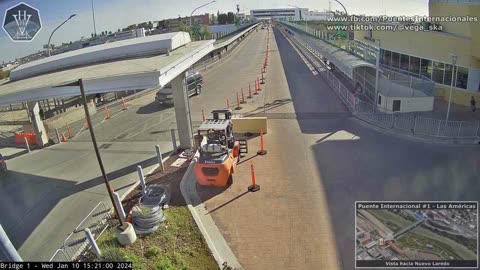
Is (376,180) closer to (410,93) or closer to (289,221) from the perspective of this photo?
(289,221)

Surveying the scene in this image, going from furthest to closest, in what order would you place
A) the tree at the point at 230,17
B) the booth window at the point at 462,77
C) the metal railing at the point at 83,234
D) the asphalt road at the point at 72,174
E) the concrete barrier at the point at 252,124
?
the tree at the point at 230,17
the booth window at the point at 462,77
the concrete barrier at the point at 252,124
the asphalt road at the point at 72,174
the metal railing at the point at 83,234

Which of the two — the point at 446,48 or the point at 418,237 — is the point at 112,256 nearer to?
the point at 418,237

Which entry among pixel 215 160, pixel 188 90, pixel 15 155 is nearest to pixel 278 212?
pixel 215 160

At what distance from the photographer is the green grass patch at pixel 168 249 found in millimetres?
8391

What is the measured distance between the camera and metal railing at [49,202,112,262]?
9234mm

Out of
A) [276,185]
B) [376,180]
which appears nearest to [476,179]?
[376,180]

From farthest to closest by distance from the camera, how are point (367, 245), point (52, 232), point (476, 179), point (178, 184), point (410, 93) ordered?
point (410, 93) → point (178, 184) → point (476, 179) → point (52, 232) → point (367, 245)

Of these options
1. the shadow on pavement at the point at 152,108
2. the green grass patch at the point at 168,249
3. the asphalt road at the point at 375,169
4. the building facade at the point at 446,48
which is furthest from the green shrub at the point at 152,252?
the shadow on pavement at the point at 152,108

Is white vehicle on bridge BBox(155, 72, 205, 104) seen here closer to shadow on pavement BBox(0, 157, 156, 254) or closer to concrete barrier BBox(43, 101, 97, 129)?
concrete barrier BBox(43, 101, 97, 129)

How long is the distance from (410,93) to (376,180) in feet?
31.9

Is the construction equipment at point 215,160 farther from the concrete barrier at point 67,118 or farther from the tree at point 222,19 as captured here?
the tree at point 222,19

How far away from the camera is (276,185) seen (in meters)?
12.0

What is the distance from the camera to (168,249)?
9.03 metres

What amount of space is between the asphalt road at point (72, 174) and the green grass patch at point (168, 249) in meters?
2.27
